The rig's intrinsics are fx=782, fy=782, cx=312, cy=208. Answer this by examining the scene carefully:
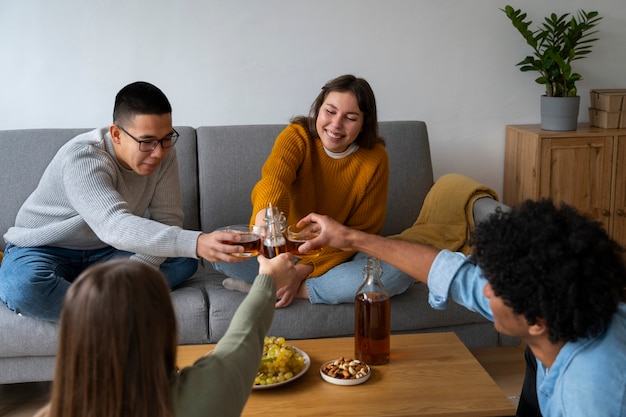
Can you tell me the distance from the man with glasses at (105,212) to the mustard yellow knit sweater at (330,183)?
406mm

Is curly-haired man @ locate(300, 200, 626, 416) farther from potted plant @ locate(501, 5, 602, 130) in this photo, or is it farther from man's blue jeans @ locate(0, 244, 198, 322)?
potted plant @ locate(501, 5, 602, 130)

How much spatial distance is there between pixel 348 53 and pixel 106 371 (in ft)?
8.68

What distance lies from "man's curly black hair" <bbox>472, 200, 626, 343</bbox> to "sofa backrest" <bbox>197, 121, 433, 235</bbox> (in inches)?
70.8

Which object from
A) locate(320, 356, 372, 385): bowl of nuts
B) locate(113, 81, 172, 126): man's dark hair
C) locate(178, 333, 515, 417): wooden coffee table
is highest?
locate(113, 81, 172, 126): man's dark hair

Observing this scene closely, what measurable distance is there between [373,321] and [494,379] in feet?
3.53

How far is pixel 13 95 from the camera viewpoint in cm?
346

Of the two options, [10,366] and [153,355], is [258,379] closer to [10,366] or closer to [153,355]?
[153,355]

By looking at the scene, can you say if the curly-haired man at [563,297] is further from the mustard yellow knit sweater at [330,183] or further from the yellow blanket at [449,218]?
the yellow blanket at [449,218]

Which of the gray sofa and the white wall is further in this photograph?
the white wall

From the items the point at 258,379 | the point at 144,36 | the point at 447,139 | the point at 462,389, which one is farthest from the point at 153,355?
the point at 447,139

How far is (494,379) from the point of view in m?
2.97

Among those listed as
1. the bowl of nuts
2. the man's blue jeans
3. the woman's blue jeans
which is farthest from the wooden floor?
the bowl of nuts

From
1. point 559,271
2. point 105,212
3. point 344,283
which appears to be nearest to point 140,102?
point 105,212

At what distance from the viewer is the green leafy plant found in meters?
3.55
